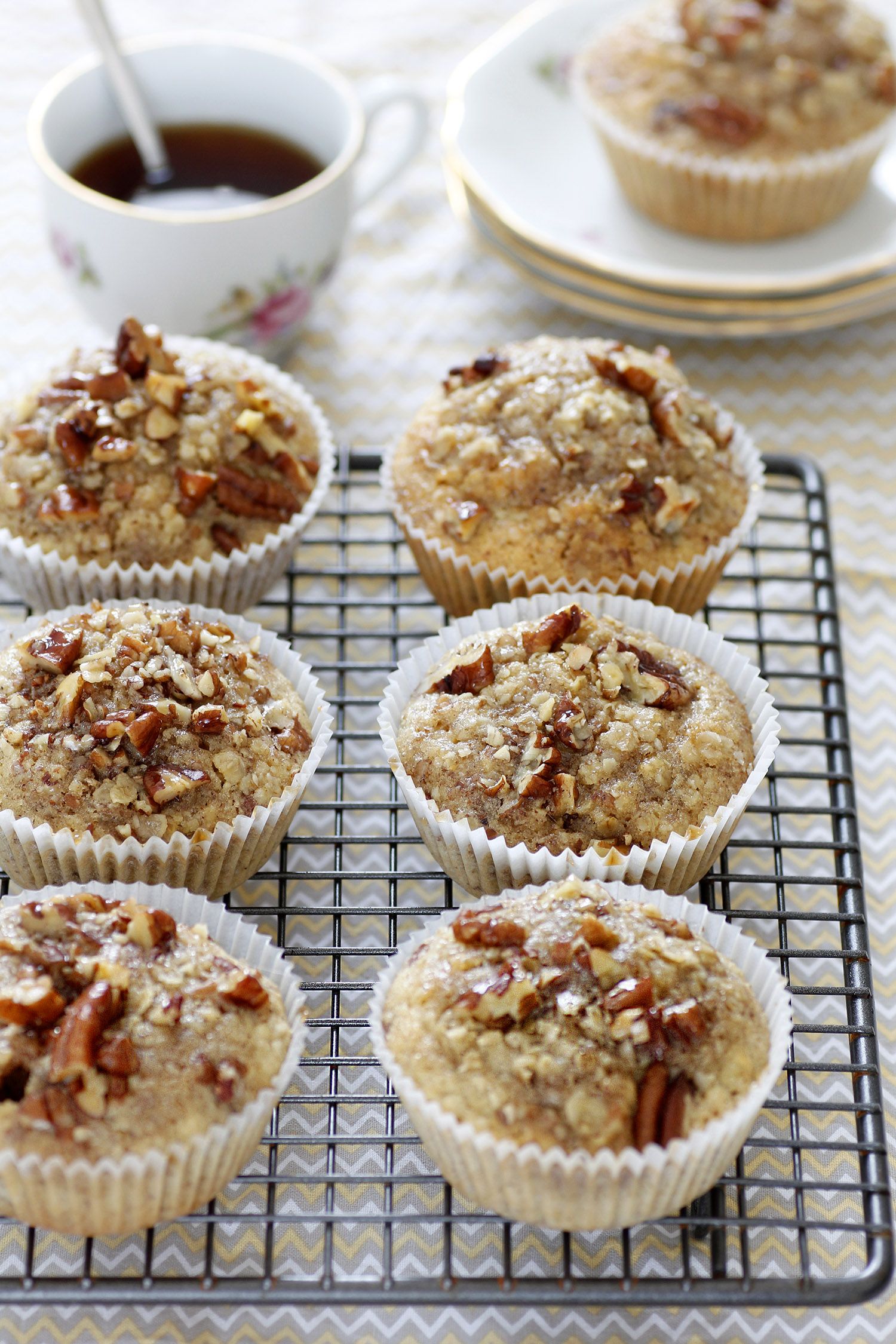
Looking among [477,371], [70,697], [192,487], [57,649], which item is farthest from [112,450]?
[477,371]

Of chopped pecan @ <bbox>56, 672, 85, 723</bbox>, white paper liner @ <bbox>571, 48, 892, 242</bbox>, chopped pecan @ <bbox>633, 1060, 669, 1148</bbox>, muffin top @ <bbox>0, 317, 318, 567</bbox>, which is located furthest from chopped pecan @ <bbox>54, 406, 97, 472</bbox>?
white paper liner @ <bbox>571, 48, 892, 242</bbox>

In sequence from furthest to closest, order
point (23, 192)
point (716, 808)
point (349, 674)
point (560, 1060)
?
point (23, 192) → point (349, 674) → point (716, 808) → point (560, 1060)

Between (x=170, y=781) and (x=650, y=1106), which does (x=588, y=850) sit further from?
(x=170, y=781)

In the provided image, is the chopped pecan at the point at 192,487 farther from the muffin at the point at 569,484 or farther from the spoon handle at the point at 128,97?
the spoon handle at the point at 128,97

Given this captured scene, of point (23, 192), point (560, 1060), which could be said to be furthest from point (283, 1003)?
point (23, 192)

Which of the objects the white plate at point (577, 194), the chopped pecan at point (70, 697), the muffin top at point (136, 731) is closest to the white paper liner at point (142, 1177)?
the muffin top at point (136, 731)

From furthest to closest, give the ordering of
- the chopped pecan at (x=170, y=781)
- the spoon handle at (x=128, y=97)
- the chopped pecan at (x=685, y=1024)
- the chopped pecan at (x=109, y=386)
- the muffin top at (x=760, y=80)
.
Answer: the muffin top at (x=760, y=80) → the spoon handle at (x=128, y=97) → the chopped pecan at (x=109, y=386) → the chopped pecan at (x=170, y=781) → the chopped pecan at (x=685, y=1024)

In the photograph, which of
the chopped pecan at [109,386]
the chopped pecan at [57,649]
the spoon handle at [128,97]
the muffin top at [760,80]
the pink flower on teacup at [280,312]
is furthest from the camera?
the muffin top at [760,80]

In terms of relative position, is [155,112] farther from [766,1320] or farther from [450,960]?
[766,1320]
